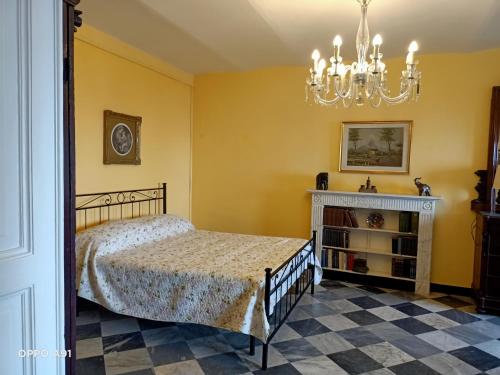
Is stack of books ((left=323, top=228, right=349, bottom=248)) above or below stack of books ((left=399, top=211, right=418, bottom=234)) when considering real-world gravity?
below

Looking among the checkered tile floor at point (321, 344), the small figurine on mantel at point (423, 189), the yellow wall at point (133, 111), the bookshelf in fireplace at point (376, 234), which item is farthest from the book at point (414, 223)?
the yellow wall at point (133, 111)

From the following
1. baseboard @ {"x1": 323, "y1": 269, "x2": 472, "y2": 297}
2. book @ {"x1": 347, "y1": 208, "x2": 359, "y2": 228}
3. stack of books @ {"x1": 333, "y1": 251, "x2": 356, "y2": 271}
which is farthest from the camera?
stack of books @ {"x1": 333, "y1": 251, "x2": 356, "y2": 271}

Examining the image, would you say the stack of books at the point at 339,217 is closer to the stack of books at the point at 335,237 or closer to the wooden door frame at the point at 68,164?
the stack of books at the point at 335,237

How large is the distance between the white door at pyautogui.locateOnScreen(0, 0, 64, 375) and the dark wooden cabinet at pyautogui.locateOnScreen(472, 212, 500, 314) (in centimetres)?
349

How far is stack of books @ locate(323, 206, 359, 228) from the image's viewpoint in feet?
13.5

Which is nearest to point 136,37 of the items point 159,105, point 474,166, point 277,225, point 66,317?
point 159,105

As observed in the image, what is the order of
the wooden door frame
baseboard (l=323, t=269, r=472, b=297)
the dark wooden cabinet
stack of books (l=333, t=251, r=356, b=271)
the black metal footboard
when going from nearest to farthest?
the wooden door frame → the black metal footboard → the dark wooden cabinet → baseboard (l=323, t=269, r=472, b=297) → stack of books (l=333, t=251, r=356, b=271)

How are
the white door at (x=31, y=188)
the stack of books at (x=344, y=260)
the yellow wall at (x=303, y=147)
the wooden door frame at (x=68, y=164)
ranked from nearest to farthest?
the white door at (x=31, y=188)
the wooden door frame at (x=68, y=164)
the yellow wall at (x=303, y=147)
the stack of books at (x=344, y=260)

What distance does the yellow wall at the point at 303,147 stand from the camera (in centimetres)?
376

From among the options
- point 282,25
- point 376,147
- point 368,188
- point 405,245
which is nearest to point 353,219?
point 368,188

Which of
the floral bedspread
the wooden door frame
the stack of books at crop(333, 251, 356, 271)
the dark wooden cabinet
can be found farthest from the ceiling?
the stack of books at crop(333, 251, 356, 271)

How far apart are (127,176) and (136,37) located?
1451mm

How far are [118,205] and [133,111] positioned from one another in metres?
1.06

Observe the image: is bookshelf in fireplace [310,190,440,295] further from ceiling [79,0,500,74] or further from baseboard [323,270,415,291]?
ceiling [79,0,500,74]
